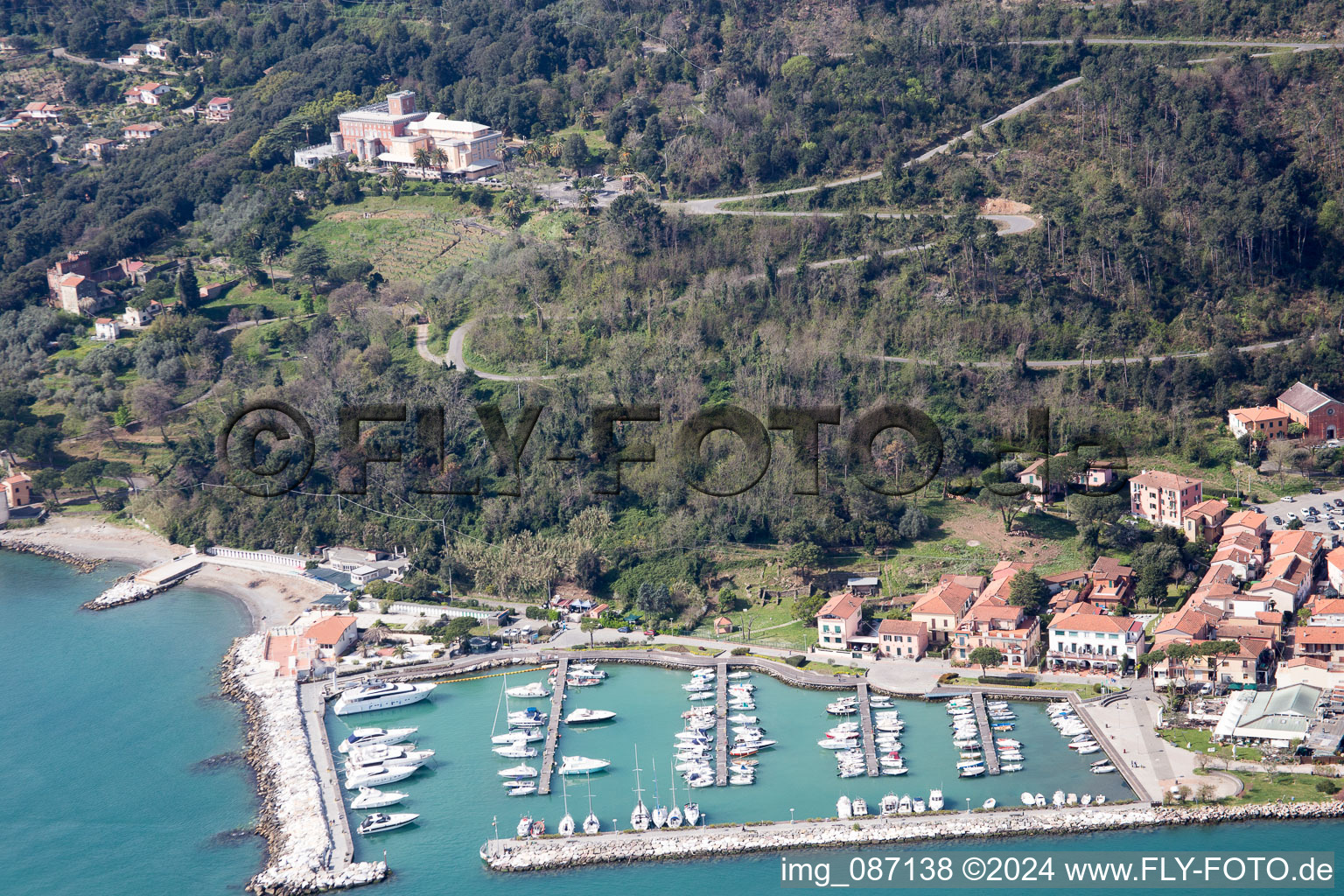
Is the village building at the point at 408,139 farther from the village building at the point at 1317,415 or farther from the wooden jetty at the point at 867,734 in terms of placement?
the wooden jetty at the point at 867,734

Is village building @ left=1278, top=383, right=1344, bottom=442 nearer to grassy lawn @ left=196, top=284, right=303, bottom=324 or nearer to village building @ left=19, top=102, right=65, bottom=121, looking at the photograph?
grassy lawn @ left=196, top=284, right=303, bottom=324

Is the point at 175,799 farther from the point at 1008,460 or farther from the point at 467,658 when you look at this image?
the point at 1008,460

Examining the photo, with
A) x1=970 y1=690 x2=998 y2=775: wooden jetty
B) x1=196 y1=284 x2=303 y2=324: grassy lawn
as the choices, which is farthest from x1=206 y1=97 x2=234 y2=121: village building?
x1=970 y1=690 x2=998 y2=775: wooden jetty

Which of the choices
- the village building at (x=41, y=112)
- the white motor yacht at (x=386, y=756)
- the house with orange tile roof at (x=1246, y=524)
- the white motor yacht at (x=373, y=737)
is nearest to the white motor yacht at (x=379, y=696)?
the white motor yacht at (x=373, y=737)

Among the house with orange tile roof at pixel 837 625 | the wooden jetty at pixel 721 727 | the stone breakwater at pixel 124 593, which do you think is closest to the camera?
the wooden jetty at pixel 721 727

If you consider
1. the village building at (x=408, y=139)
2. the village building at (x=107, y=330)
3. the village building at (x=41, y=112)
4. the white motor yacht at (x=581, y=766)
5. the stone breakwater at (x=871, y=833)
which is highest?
the village building at (x=41, y=112)

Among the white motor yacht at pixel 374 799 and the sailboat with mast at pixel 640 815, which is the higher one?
the white motor yacht at pixel 374 799

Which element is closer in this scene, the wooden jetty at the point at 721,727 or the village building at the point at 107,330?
the wooden jetty at the point at 721,727
